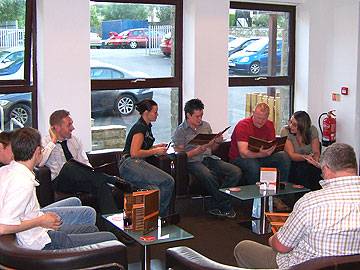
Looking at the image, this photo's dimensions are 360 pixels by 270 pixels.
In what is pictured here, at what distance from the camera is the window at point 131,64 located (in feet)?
23.9

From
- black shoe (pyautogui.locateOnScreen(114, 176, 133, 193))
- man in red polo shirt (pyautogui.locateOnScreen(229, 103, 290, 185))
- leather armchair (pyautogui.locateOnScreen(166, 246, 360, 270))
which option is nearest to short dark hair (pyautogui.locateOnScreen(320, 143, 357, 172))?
leather armchair (pyautogui.locateOnScreen(166, 246, 360, 270))

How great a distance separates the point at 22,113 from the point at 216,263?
4.10m

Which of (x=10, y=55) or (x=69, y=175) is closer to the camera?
(x=69, y=175)

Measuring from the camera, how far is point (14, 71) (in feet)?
22.4

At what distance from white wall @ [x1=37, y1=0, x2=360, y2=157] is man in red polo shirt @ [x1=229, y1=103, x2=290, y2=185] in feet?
2.52

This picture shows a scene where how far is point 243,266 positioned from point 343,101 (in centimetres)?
488

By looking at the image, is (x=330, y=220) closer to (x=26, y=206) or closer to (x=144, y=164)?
(x=26, y=206)

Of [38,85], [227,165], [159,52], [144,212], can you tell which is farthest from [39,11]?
[144,212]

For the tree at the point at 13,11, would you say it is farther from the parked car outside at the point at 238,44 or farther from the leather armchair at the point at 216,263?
the leather armchair at the point at 216,263

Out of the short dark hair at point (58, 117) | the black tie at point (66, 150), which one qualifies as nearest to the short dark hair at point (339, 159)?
the short dark hair at point (58, 117)

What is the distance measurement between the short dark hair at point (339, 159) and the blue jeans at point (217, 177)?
3382mm

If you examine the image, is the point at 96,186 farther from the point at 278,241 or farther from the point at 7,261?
the point at 278,241

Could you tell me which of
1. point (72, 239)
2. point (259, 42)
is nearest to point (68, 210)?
point (72, 239)

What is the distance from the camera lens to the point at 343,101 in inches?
328
